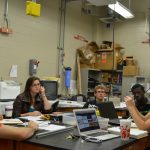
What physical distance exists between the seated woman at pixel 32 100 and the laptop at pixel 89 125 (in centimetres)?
158

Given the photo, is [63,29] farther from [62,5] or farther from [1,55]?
[1,55]

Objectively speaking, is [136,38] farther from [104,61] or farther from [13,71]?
[13,71]

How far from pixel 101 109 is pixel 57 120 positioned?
744 millimetres

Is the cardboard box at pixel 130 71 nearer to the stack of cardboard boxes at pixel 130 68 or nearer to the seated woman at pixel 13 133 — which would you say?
the stack of cardboard boxes at pixel 130 68

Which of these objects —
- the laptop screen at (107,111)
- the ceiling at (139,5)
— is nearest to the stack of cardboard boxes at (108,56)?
the ceiling at (139,5)

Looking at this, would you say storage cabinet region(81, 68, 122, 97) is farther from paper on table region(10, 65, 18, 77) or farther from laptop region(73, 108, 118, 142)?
laptop region(73, 108, 118, 142)

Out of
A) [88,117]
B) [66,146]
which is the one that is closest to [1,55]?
[88,117]

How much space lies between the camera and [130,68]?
24.9 feet

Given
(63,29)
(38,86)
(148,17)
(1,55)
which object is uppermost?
(148,17)

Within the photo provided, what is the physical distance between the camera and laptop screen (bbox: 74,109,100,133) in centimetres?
223

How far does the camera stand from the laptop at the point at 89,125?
2192 millimetres

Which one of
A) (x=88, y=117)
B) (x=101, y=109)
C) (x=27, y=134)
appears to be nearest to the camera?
(x=27, y=134)

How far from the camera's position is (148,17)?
795 centimetres

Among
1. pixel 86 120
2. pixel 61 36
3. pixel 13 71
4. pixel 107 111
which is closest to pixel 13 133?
pixel 86 120
